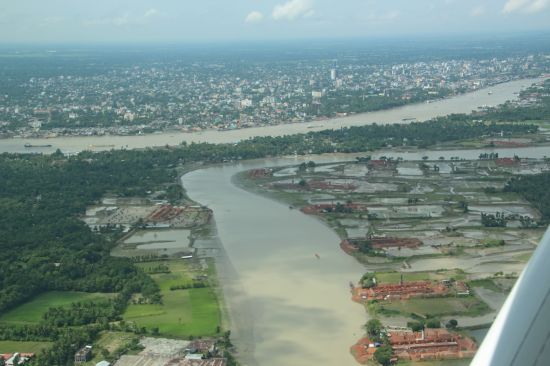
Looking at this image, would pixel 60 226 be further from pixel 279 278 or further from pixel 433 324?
pixel 433 324

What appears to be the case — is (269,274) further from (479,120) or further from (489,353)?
(479,120)

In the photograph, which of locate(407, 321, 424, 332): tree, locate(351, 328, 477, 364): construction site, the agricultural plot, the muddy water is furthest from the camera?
the agricultural plot

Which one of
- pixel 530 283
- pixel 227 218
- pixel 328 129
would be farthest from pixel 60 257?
pixel 328 129

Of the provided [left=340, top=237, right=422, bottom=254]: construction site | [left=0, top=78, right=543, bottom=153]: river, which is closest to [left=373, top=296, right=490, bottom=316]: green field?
[left=340, top=237, right=422, bottom=254]: construction site

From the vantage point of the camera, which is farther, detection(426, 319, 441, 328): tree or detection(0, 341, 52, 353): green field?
detection(426, 319, 441, 328): tree

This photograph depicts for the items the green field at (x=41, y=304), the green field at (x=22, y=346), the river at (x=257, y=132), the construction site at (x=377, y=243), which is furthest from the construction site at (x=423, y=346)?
the river at (x=257, y=132)

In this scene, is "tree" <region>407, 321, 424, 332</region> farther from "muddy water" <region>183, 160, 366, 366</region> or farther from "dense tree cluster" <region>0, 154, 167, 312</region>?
"dense tree cluster" <region>0, 154, 167, 312</region>

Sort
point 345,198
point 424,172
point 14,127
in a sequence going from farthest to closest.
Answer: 1. point 14,127
2. point 424,172
3. point 345,198
